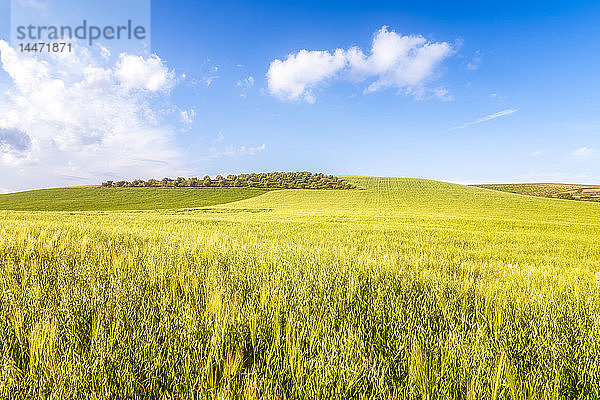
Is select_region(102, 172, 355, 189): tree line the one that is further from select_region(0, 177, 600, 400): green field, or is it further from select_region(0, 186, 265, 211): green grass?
select_region(0, 177, 600, 400): green field

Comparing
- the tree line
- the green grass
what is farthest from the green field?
the tree line

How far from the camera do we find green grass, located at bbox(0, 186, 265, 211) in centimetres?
4828

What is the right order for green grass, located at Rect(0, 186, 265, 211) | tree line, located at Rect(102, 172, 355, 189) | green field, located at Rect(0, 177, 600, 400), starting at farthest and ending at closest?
tree line, located at Rect(102, 172, 355, 189) → green grass, located at Rect(0, 186, 265, 211) → green field, located at Rect(0, 177, 600, 400)

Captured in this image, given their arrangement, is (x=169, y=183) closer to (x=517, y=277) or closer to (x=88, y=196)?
(x=88, y=196)

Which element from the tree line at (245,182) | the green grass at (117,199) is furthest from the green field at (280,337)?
the tree line at (245,182)

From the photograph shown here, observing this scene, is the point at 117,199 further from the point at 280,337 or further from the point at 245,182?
the point at 280,337

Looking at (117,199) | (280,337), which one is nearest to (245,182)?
(117,199)

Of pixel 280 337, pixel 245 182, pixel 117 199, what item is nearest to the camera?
pixel 280 337

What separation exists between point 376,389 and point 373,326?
77 centimetres

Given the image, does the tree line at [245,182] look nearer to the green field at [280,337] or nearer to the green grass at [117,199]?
the green grass at [117,199]

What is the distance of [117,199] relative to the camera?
56531mm

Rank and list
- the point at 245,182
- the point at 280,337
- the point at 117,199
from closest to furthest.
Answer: the point at 280,337
the point at 117,199
the point at 245,182

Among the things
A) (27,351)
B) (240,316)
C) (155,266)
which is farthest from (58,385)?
(155,266)

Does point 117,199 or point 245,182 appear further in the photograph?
point 245,182
